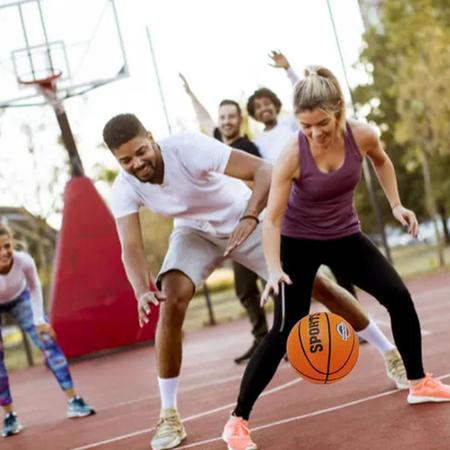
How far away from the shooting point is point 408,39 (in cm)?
2122

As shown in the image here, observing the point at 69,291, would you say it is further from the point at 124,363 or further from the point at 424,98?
the point at 424,98

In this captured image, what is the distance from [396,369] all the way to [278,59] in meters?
2.43

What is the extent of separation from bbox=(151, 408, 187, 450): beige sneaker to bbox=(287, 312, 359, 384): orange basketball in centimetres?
83

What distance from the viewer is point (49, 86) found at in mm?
14227

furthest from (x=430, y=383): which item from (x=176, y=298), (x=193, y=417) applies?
(x=193, y=417)

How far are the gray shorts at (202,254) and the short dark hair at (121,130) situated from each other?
778 mm

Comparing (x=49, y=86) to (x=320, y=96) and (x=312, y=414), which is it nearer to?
(x=312, y=414)

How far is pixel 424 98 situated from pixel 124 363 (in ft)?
36.0

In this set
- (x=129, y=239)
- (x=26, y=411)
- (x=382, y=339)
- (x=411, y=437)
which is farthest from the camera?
(x=26, y=411)

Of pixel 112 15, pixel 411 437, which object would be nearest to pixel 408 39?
pixel 112 15

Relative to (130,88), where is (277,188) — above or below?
below

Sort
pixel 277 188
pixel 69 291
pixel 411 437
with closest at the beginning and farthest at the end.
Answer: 1. pixel 411 437
2. pixel 277 188
3. pixel 69 291

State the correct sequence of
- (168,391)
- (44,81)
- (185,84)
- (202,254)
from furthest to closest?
1. (44,81)
2. (185,84)
3. (202,254)
4. (168,391)

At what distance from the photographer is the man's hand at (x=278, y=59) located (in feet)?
22.0
